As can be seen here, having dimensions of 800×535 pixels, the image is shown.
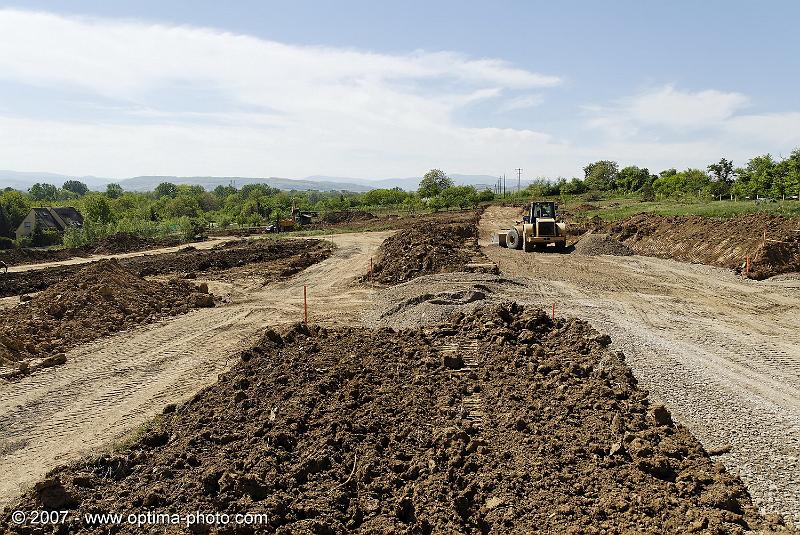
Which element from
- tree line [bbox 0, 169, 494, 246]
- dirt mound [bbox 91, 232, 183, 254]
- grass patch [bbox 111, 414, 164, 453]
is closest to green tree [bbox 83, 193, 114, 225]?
tree line [bbox 0, 169, 494, 246]

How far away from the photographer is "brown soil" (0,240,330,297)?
70.9ft

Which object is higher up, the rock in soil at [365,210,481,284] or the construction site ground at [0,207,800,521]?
the rock in soil at [365,210,481,284]

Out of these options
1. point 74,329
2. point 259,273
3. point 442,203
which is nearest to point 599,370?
point 74,329

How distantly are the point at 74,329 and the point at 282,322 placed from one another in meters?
5.20

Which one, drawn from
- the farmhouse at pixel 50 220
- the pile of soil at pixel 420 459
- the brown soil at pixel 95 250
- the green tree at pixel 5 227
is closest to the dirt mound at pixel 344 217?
the brown soil at pixel 95 250

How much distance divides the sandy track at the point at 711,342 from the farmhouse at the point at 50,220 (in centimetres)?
4227

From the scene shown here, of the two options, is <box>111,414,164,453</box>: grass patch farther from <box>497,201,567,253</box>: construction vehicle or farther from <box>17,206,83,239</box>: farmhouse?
<box>17,206,83,239</box>: farmhouse

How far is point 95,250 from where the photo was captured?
34406mm

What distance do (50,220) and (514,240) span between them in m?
44.5

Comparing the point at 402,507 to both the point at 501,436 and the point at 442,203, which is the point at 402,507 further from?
the point at 442,203

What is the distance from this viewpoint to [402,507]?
→ 546 centimetres

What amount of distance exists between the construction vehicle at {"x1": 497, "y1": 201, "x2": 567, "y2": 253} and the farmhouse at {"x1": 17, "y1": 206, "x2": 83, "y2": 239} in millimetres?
37813

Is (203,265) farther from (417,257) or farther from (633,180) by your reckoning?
(633,180)

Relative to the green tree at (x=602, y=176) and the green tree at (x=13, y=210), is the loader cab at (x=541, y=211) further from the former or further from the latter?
the green tree at (x=602, y=176)
